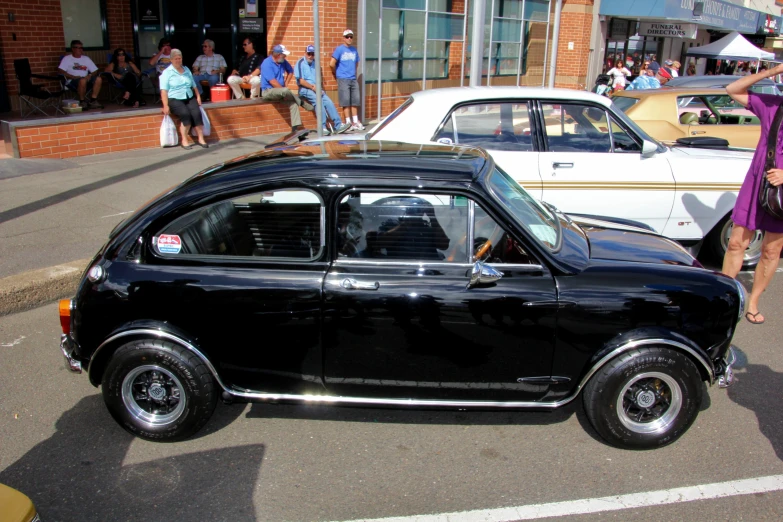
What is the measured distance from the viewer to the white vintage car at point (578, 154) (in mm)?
6180

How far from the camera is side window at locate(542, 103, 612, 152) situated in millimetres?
6227

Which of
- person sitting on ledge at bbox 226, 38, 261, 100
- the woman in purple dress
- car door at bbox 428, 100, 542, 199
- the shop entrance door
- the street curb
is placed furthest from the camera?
the shop entrance door

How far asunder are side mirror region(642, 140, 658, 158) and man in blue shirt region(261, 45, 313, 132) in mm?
7790

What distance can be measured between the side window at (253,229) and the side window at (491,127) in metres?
2.72

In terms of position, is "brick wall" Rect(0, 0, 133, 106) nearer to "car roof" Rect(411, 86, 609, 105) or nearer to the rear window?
"car roof" Rect(411, 86, 609, 105)

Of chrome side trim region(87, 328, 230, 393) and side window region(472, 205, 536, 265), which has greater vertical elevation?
side window region(472, 205, 536, 265)

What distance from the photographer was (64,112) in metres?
11.5

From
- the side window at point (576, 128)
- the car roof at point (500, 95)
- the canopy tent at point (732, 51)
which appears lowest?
the side window at point (576, 128)

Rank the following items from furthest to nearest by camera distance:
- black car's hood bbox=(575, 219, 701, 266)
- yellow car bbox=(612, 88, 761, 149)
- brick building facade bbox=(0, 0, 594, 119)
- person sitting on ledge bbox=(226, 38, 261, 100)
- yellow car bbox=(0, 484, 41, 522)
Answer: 1. person sitting on ledge bbox=(226, 38, 261, 100)
2. brick building facade bbox=(0, 0, 594, 119)
3. yellow car bbox=(612, 88, 761, 149)
4. black car's hood bbox=(575, 219, 701, 266)
5. yellow car bbox=(0, 484, 41, 522)

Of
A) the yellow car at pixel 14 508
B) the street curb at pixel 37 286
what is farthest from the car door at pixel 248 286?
the street curb at pixel 37 286

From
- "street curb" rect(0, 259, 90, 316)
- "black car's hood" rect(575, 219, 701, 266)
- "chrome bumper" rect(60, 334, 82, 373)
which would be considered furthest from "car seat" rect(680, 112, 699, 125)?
"chrome bumper" rect(60, 334, 82, 373)

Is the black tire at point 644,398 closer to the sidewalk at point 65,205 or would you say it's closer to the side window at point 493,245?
the side window at point 493,245

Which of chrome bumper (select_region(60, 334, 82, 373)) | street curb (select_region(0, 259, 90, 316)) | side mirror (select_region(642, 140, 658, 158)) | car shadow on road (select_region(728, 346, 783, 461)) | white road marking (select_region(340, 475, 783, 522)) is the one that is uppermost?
side mirror (select_region(642, 140, 658, 158))

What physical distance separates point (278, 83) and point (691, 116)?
7.32 meters
